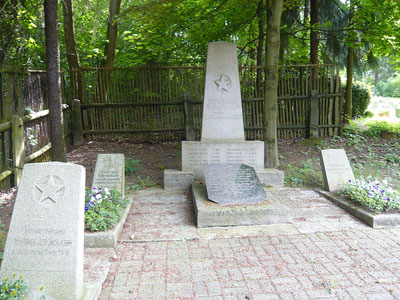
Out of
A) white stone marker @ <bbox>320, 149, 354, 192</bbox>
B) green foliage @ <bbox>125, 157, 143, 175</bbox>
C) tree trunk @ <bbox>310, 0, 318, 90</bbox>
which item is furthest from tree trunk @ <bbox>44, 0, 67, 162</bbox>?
tree trunk @ <bbox>310, 0, 318, 90</bbox>

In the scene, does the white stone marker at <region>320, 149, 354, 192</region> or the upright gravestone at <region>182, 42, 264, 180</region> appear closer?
the white stone marker at <region>320, 149, 354, 192</region>

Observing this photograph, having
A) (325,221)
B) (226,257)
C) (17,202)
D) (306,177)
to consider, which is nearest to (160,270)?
(226,257)

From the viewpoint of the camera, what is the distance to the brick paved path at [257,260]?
325cm

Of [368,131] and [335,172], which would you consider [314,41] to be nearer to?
[368,131]

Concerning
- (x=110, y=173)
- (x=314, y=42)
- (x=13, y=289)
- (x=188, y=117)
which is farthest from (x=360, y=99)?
(x=13, y=289)

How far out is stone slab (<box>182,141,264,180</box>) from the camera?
679cm

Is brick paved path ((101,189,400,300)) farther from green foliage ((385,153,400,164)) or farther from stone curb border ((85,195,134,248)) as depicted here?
green foliage ((385,153,400,164))

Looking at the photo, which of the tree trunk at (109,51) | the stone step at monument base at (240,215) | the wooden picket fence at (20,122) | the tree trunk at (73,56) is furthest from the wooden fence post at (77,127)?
the stone step at monument base at (240,215)

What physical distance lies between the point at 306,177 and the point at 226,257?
4.00 metres

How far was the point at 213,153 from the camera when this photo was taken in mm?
6797

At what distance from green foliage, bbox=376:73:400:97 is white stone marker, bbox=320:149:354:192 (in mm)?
41692

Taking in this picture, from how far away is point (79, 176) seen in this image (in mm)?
2953

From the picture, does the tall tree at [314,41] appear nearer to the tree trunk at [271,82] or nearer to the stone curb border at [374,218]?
the tree trunk at [271,82]

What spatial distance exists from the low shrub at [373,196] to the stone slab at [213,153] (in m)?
1.90
